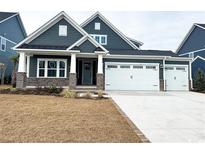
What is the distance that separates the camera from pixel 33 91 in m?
13.6

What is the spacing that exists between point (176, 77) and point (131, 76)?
14.6ft

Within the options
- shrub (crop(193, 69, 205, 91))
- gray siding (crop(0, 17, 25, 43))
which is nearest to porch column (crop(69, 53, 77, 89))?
shrub (crop(193, 69, 205, 91))

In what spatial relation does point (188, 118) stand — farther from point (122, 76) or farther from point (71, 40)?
point (71, 40)

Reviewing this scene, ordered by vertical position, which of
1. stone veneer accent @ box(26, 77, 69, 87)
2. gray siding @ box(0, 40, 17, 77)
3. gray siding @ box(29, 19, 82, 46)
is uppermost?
gray siding @ box(29, 19, 82, 46)

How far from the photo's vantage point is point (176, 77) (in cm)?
1859

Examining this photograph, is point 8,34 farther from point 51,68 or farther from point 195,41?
point 195,41

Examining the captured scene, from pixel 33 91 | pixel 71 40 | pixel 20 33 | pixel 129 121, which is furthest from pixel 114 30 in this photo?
pixel 129 121

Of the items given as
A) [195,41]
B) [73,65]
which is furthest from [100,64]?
[195,41]

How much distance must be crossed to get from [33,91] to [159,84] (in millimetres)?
10776

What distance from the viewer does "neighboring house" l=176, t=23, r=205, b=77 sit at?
22489mm

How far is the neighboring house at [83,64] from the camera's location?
16172 millimetres

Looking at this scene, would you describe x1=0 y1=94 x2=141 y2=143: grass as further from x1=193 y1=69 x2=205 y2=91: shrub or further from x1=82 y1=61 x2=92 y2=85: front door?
x1=193 y1=69 x2=205 y2=91: shrub

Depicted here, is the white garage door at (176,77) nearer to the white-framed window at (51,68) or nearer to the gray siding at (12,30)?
the white-framed window at (51,68)

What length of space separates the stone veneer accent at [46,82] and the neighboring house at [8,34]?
26.3 ft
